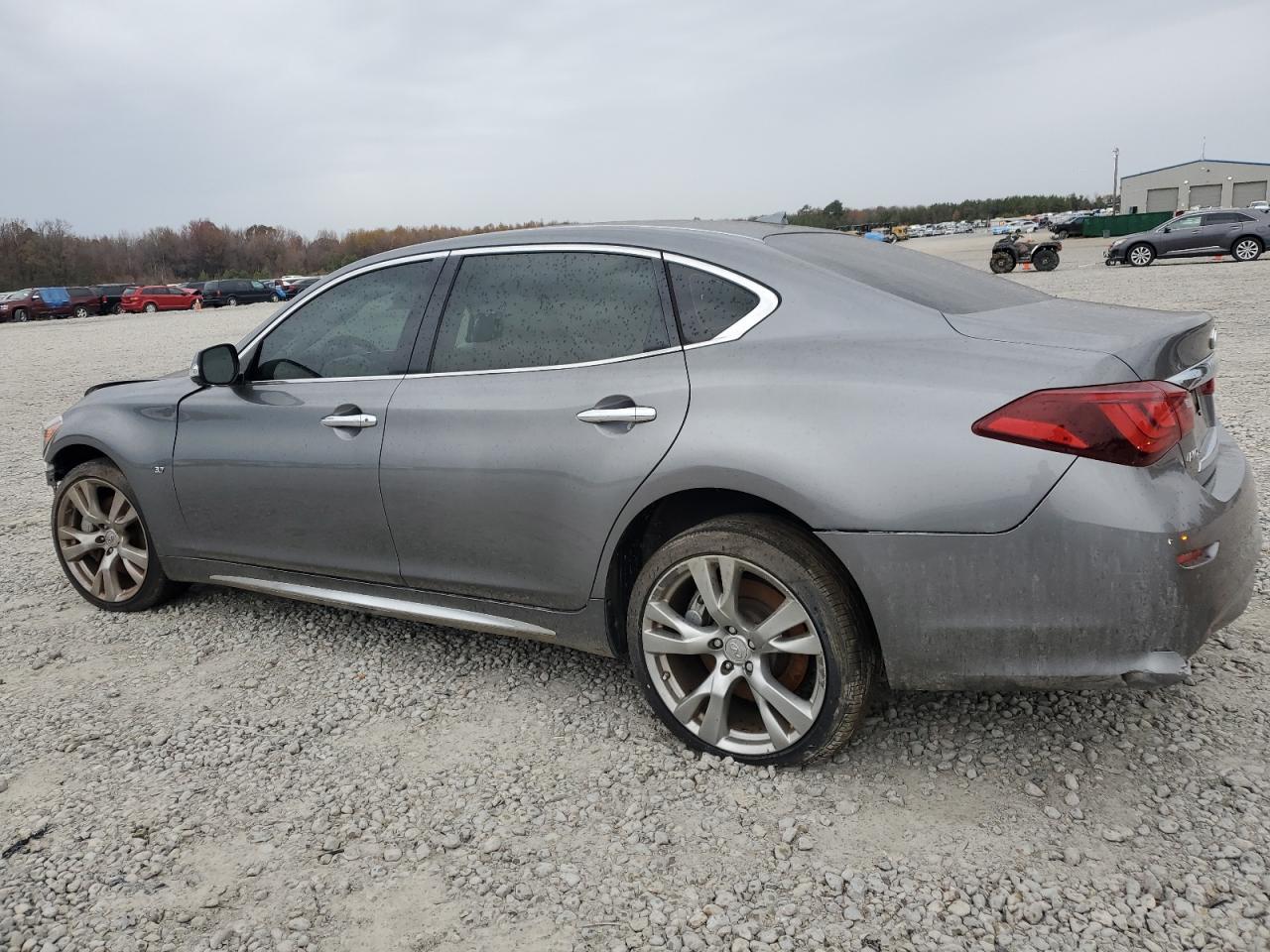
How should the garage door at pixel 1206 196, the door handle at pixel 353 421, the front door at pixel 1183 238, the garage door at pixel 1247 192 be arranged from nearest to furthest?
the door handle at pixel 353 421 < the front door at pixel 1183 238 < the garage door at pixel 1247 192 < the garage door at pixel 1206 196

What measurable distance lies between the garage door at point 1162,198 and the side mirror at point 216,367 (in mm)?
92239

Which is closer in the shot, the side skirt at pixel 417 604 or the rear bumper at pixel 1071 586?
the rear bumper at pixel 1071 586

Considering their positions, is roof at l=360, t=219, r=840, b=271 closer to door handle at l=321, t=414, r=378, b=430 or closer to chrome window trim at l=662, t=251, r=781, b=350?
chrome window trim at l=662, t=251, r=781, b=350

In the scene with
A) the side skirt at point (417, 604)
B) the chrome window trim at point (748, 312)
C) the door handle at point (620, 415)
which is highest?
the chrome window trim at point (748, 312)

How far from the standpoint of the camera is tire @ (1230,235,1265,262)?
27.0 m

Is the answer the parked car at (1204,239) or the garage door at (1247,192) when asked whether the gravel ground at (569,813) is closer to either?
the parked car at (1204,239)

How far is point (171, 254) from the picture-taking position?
3647 inches

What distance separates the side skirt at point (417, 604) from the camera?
10.8 feet

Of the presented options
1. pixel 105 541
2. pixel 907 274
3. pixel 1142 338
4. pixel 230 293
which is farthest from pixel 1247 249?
pixel 230 293

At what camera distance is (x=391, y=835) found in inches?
109

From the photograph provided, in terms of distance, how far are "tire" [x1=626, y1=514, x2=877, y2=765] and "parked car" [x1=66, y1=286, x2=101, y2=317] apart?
48097mm

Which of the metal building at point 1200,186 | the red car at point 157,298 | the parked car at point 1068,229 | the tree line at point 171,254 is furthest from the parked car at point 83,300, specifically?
the metal building at point 1200,186

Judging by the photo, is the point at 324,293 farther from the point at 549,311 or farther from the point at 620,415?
the point at 620,415

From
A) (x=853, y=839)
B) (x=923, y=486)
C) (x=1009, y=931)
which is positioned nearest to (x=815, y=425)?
(x=923, y=486)
